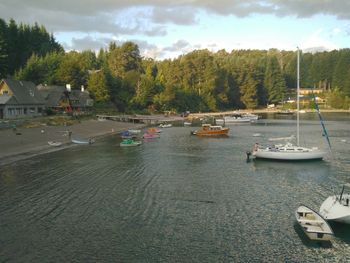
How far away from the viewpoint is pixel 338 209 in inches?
1185

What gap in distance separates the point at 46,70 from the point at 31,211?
112027 millimetres

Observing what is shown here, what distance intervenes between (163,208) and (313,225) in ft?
41.4

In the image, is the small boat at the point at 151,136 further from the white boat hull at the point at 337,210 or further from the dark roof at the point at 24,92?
the white boat hull at the point at 337,210

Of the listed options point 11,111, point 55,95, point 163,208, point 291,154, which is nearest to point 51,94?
point 55,95

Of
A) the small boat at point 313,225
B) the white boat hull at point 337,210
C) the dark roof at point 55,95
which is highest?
the dark roof at point 55,95

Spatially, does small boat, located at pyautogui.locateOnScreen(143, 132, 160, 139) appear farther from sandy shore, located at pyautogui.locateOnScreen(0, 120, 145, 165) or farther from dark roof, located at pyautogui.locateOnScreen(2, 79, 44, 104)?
dark roof, located at pyautogui.locateOnScreen(2, 79, 44, 104)

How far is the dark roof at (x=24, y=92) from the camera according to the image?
10156 cm

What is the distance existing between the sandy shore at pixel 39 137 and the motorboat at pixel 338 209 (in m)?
44.2

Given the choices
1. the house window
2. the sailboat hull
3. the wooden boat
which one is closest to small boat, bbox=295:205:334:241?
the sailboat hull

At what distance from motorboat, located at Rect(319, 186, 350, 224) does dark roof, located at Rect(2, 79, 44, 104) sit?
8589cm

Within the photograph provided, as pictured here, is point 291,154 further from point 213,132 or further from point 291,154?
point 213,132

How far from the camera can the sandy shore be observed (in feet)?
212

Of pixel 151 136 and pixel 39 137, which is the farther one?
pixel 151 136

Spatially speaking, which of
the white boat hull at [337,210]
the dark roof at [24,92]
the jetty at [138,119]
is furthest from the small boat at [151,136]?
the white boat hull at [337,210]
